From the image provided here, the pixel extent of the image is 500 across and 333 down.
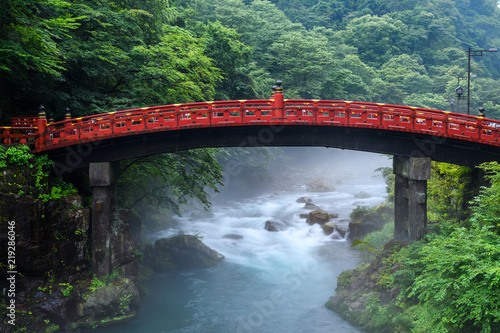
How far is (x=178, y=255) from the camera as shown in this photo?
106 ft

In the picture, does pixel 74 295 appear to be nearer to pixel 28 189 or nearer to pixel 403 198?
pixel 28 189

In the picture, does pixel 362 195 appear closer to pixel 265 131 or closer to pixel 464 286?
pixel 265 131

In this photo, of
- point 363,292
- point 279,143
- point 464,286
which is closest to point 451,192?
point 363,292

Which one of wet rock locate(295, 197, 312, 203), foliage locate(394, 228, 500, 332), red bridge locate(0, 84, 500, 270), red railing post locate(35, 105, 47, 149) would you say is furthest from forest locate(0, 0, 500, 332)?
wet rock locate(295, 197, 312, 203)

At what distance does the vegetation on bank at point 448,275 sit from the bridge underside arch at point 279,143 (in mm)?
2484

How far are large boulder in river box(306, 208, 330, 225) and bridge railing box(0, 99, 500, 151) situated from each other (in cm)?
1898

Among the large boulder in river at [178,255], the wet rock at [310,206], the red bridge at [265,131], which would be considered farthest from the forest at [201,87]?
the wet rock at [310,206]

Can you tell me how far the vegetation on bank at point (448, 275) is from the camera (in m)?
15.1

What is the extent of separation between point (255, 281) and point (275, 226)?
11498mm

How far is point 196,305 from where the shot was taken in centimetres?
2605

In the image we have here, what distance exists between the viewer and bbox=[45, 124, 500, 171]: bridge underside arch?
23.0 metres

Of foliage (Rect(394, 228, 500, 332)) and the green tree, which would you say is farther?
the green tree

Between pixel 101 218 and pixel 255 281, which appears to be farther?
pixel 255 281

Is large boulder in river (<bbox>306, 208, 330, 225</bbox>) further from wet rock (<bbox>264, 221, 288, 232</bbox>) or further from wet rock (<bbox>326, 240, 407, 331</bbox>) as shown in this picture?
wet rock (<bbox>326, 240, 407, 331</bbox>)
